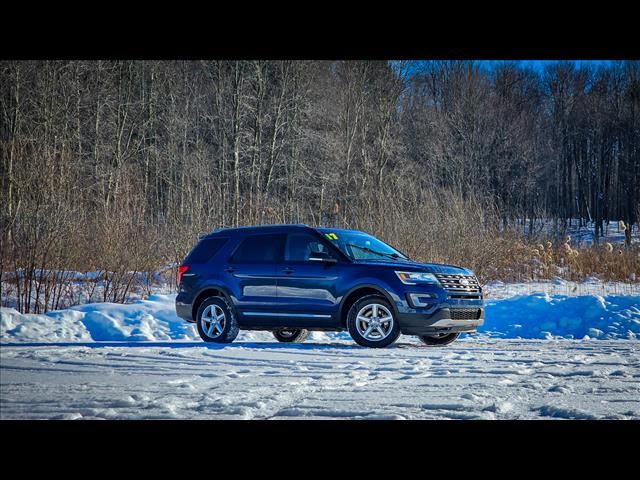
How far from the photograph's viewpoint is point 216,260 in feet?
42.6

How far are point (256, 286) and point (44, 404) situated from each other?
5.60m

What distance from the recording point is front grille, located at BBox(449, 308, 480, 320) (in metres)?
11.6

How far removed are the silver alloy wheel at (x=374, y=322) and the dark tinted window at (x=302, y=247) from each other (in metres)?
1.22

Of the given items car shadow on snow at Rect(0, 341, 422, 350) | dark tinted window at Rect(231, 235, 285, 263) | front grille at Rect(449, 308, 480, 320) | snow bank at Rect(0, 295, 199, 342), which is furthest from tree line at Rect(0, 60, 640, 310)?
front grille at Rect(449, 308, 480, 320)

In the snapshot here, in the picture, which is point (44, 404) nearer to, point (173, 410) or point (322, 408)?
point (173, 410)

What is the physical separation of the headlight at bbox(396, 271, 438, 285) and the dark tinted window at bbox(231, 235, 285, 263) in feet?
7.00

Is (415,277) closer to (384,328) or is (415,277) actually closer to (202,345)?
(384,328)

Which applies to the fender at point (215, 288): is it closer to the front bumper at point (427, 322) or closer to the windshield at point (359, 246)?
the windshield at point (359, 246)

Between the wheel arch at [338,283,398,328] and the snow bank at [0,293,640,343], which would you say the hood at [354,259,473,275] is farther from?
the snow bank at [0,293,640,343]

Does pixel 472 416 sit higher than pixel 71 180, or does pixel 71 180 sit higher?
pixel 71 180

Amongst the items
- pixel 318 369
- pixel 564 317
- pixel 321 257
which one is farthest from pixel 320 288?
pixel 564 317

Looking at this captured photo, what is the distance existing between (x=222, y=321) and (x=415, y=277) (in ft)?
10.9

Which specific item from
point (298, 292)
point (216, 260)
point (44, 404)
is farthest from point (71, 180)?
point (44, 404)

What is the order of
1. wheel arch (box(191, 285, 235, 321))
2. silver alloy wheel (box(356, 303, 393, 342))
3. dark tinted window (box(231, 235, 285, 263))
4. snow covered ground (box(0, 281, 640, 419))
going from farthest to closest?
1. wheel arch (box(191, 285, 235, 321))
2. dark tinted window (box(231, 235, 285, 263))
3. silver alloy wheel (box(356, 303, 393, 342))
4. snow covered ground (box(0, 281, 640, 419))
